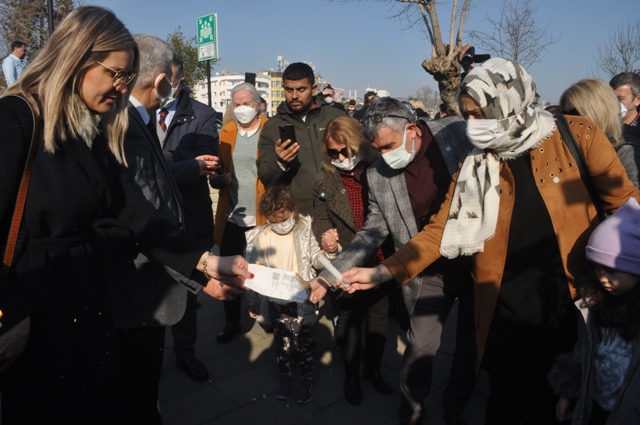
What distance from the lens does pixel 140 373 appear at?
274cm

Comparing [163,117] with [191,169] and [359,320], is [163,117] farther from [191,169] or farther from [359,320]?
[359,320]

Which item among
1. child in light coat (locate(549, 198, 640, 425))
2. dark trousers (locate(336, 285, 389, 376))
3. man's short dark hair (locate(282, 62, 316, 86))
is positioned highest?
man's short dark hair (locate(282, 62, 316, 86))

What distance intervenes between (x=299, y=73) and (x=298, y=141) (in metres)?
0.67

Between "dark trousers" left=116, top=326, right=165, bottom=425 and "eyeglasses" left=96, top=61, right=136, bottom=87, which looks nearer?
"eyeglasses" left=96, top=61, right=136, bottom=87

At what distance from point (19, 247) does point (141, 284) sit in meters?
0.83

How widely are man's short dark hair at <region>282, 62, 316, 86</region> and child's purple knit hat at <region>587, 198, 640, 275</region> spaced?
10.5ft

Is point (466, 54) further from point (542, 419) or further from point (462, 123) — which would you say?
point (542, 419)

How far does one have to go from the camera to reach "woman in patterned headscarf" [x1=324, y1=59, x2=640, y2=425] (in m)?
2.33

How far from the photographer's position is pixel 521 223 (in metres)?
2.45

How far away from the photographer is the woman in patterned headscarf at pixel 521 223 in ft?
7.65

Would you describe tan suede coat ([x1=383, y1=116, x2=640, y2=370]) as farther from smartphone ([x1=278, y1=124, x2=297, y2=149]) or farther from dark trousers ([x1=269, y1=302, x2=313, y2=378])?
smartphone ([x1=278, y1=124, x2=297, y2=149])

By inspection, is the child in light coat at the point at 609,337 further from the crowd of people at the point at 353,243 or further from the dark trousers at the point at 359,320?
the dark trousers at the point at 359,320

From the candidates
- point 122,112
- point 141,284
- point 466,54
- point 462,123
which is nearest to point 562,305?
point 462,123

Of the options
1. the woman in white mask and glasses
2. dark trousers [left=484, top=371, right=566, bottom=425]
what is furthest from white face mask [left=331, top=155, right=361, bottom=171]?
dark trousers [left=484, top=371, right=566, bottom=425]
